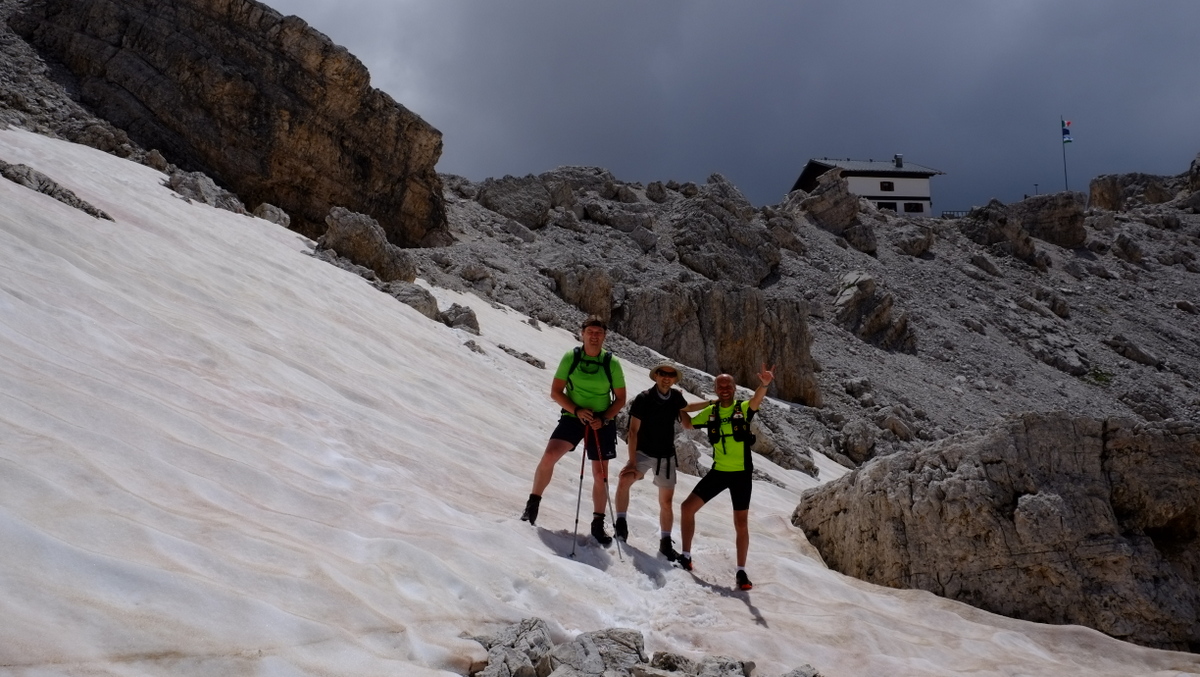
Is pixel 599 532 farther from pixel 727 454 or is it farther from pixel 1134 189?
pixel 1134 189

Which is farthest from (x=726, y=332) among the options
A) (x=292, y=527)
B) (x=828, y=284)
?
(x=292, y=527)

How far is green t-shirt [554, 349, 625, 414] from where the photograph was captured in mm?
6801

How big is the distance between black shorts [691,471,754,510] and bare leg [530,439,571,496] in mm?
1277

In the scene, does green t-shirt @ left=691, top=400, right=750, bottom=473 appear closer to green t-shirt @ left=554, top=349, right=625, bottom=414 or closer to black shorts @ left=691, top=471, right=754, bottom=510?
black shorts @ left=691, top=471, right=754, bottom=510

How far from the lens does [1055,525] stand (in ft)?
23.2

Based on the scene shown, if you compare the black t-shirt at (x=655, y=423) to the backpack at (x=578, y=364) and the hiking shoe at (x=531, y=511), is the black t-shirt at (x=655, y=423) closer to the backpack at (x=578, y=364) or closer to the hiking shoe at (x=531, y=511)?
the backpack at (x=578, y=364)

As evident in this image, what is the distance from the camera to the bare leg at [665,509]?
6.91m

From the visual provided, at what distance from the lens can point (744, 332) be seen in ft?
101

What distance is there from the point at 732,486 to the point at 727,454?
28 centimetres

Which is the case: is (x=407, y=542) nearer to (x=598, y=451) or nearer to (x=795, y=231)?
(x=598, y=451)

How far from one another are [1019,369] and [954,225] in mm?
19180

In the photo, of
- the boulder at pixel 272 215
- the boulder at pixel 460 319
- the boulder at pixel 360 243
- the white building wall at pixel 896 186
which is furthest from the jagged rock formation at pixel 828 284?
the white building wall at pixel 896 186

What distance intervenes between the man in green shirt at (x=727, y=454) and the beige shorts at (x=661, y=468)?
28 cm

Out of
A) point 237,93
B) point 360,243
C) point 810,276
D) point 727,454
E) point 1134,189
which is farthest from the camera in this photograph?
point 1134,189
